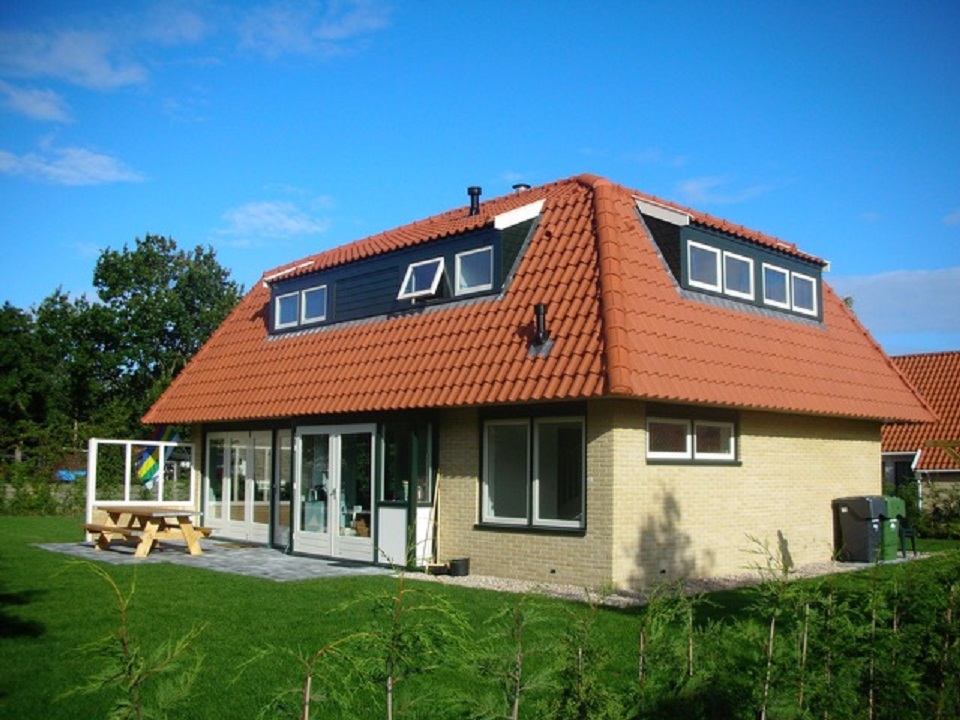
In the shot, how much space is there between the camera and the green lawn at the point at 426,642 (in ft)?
15.3

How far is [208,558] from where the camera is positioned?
60.3 feet

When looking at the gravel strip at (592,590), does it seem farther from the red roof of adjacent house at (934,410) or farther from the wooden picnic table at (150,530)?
the red roof of adjacent house at (934,410)

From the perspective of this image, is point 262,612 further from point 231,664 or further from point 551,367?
point 551,367

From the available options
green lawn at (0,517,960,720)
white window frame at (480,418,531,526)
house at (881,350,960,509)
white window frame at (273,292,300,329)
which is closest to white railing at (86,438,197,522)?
white window frame at (273,292,300,329)

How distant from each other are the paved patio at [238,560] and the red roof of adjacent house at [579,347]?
2.82 metres

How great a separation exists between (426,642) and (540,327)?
11314 millimetres

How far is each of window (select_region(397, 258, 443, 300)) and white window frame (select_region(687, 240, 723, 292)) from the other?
4574mm

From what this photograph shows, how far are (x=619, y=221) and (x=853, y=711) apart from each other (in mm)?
11747

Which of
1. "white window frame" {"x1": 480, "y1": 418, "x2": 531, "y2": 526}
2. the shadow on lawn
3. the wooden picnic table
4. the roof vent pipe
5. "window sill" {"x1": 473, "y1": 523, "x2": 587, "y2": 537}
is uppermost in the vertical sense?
the roof vent pipe

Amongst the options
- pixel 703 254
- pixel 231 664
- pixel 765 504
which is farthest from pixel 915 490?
pixel 231 664

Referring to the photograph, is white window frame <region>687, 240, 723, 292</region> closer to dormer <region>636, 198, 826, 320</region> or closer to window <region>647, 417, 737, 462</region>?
dormer <region>636, 198, 826, 320</region>

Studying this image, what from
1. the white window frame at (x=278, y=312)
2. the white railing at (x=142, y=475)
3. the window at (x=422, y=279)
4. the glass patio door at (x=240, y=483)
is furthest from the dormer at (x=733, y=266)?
the white railing at (x=142, y=475)

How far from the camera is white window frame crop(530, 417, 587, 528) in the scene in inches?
583

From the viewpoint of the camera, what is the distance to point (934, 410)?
33.4 meters
